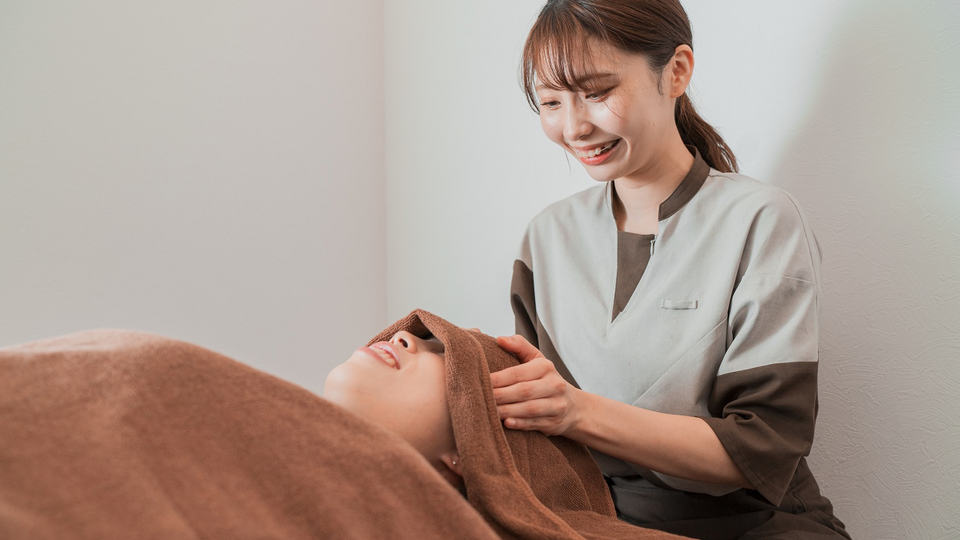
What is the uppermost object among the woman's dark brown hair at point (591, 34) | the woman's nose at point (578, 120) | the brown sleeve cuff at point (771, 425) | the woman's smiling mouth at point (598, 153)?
the woman's dark brown hair at point (591, 34)

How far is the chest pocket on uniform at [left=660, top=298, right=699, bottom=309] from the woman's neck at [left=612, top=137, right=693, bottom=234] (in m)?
0.15

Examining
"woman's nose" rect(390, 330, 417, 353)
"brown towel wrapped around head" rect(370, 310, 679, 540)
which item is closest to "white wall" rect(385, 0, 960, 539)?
"brown towel wrapped around head" rect(370, 310, 679, 540)

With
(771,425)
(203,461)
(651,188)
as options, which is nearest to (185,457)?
(203,461)

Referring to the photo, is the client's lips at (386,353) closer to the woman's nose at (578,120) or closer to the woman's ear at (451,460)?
the woman's ear at (451,460)

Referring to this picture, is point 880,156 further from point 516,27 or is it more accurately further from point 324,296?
point 324,296

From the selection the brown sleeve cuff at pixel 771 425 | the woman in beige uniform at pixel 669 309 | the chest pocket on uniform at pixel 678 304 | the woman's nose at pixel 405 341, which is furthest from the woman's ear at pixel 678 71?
the woman's nose at pixel 405 341

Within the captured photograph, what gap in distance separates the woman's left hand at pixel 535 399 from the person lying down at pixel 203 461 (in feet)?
0.26

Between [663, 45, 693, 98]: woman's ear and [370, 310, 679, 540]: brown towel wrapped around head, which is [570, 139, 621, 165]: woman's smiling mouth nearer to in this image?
[663, 45, 693, 98]: woman's ear

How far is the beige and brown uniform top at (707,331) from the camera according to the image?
1.07 m

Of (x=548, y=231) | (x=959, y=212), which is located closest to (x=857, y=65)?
(x=959, y=212)

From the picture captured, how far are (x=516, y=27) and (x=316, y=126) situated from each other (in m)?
0.62

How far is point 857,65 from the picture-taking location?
1.33 m

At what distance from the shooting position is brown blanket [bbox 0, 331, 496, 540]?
530 millimetres

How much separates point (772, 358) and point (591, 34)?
621mm
